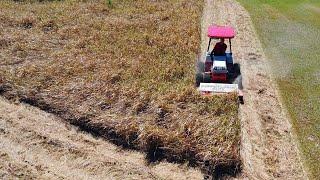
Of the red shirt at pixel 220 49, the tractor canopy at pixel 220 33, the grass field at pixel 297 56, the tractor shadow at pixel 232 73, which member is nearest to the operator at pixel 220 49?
the red shirt at pixel 220 49

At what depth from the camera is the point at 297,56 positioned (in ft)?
70.3

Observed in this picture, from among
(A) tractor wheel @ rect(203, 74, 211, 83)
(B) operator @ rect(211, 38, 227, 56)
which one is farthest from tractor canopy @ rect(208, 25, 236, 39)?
(A) tractor wheel @ rect(203, 74, 211, 83)

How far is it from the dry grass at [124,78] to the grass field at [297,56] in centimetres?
252

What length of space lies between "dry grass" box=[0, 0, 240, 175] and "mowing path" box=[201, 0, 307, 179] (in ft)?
2.03

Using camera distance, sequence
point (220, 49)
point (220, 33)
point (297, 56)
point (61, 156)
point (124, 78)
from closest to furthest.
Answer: point (61, 156), point (124, 78), point (220, 49), point (220, 33), point (297, 56)

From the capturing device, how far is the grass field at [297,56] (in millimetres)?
14906

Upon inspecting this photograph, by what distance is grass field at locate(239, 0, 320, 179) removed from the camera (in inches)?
587

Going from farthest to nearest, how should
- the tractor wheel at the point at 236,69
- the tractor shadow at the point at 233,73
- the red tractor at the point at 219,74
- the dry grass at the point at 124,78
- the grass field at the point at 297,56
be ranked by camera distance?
the tractor wheel at the point at 236,69 < the tractor shadow at the point at 233,73 < the red tractor at the point at 219,74 < the grass field at the point at 297,56 < the dry grass at the point at 124,78

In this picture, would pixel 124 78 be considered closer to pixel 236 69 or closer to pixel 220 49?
pixel 220 49

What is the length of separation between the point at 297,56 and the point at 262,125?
24.7 ft

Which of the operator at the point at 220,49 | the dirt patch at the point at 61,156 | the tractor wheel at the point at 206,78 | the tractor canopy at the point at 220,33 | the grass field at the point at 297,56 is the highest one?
the tractor canopy at the point at 220,33

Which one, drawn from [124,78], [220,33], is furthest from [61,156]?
[220,33]

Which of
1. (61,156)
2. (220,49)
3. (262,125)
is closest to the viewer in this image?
(61,156)

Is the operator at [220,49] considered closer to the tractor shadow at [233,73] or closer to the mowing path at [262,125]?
the tractor shadow at [233,73]
